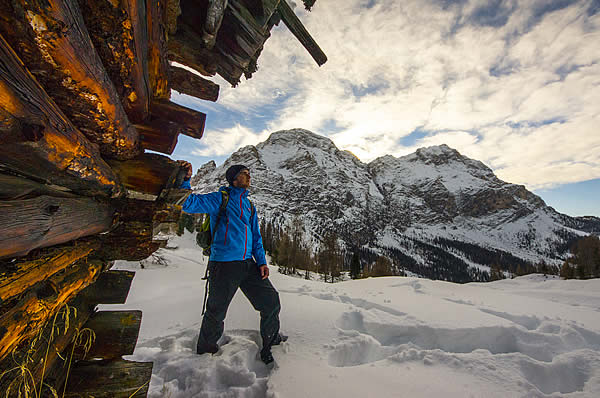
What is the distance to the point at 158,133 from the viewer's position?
2.21 meters

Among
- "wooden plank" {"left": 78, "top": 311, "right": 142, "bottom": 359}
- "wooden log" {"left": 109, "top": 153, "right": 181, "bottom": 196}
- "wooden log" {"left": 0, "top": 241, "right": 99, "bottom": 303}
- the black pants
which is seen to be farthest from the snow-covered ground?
"wooden log" {"left": 109, "top": 153, "right": 181, "bottom": 196}

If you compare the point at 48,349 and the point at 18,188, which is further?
the point at 48,349

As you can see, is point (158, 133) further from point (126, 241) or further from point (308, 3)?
point (308, 3)

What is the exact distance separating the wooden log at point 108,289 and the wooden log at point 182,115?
1631mm

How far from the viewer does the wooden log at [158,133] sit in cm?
213

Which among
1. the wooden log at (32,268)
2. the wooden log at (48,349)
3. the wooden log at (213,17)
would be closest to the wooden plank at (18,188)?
the wooden log at (32,268)

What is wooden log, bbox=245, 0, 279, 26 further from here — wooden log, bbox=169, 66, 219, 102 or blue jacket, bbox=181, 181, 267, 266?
blue jacket, bbox=181, 181, 267, 266

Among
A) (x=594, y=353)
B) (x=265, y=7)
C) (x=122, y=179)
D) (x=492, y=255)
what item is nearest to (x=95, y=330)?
(x=122, y=179)

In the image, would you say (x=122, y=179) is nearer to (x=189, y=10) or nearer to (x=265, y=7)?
(x=189, y=10)

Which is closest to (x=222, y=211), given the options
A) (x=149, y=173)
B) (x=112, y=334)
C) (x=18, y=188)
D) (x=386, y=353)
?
(x=149, y=173)

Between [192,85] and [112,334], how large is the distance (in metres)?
2.68

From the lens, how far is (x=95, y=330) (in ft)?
7.73

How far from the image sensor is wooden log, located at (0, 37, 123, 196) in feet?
2.35

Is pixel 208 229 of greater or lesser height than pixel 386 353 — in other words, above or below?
above
